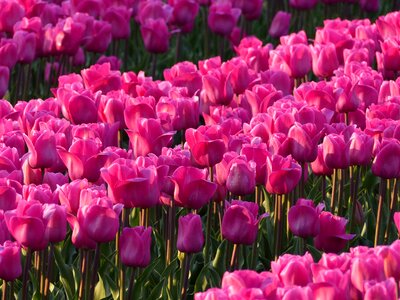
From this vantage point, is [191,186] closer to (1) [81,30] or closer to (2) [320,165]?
(2) [320,165]

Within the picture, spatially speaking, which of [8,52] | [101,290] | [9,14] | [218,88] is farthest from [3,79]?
[101,290]

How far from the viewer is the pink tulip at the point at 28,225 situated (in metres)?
3.60

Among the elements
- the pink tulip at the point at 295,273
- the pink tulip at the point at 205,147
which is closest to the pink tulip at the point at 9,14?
the pink tulip at the point at 205,147

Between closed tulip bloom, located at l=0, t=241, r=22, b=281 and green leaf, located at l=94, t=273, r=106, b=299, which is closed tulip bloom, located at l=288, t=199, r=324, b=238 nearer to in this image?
green leaf, located at l=94, t=273, r=106, b=299

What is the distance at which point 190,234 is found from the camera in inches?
152

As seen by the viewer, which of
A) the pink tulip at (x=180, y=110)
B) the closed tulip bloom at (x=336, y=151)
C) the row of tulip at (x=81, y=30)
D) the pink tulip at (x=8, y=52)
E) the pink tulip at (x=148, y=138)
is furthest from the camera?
the row of tulip at (x=81, y=30)

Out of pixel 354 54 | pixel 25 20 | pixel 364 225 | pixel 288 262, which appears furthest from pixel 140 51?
pixel 288 262

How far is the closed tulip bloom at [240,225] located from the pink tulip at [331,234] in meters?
0.29

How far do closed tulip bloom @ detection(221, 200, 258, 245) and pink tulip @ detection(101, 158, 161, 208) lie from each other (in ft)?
0.92

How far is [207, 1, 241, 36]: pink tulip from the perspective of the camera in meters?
8.28

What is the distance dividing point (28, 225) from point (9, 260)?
135mm

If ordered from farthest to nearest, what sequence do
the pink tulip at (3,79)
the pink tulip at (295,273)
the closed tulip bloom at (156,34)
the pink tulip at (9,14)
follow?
1. the closed tulip bloom at (156,34)
2. the pink tulip at (9,14)
3. the pink tulip at (3,79)
4. the pink tulip at (295,273)

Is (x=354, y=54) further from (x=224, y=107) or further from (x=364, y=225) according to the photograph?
(x=364, y=225)

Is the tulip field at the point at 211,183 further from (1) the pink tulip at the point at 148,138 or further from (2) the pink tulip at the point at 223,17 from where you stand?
(2) the pink tulip at the point at 223,17
